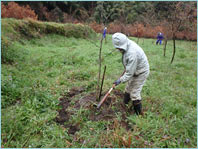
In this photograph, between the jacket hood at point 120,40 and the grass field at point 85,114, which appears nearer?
the grass field at point 85,114

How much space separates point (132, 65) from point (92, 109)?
4.03 ft

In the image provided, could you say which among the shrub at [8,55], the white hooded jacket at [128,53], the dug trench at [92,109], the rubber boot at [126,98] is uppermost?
the white hooded jacket at [128,53]

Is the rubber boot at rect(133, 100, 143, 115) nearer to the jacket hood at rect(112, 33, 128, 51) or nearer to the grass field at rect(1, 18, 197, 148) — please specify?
the grass field at rect(1, 18, 197, 148)

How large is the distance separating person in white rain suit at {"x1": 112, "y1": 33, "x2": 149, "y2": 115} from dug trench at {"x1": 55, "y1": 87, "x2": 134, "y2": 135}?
27 cm

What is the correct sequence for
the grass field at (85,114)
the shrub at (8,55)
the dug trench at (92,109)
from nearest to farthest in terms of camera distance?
the grass field at (85,114) < the dug trench at (92,109) < the shrub at (8,55)

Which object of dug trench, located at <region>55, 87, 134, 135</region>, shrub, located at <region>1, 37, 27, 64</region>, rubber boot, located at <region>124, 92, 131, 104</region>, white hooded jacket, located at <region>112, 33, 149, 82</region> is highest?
white hooded jacket, located at <region>112, 33, 149, 82</region>

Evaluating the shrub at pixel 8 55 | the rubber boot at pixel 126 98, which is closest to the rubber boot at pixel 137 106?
the rubber boot at pixel 126 98

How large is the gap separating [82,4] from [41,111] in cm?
2122

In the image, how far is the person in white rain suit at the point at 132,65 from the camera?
2.57 metres

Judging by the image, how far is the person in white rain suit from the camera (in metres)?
2.57

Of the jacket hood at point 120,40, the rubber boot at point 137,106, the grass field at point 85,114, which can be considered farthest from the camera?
the rubber boot at point 137,106

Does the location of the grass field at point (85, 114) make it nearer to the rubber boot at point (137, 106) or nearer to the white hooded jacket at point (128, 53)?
the rubber boot at point (137, 106)

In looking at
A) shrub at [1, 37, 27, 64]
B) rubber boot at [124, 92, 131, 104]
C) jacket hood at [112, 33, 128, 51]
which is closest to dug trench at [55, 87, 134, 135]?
rubber boot at [124, 92, 131, 104]

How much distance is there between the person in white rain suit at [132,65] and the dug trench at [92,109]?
27 cm
